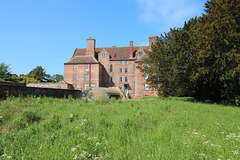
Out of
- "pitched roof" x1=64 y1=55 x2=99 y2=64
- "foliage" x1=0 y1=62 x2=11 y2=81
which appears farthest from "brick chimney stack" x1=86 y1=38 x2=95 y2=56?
"foliage" x1=0 y1=62 x2=11 y2=81

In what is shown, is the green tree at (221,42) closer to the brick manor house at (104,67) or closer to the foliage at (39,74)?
the brick manor house at (104,67)

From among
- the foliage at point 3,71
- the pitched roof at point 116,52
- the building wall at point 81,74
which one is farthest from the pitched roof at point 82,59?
the foliage at point 3,71

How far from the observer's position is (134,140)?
3938 millimetres

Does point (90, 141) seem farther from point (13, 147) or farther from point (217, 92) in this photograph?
point (217, 92)

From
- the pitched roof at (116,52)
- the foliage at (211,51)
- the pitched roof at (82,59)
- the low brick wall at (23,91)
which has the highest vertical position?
the pitched roof at (116,52)

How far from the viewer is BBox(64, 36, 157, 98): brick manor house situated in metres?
46.7

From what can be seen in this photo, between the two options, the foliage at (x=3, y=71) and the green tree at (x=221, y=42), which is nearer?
the green tree at (x=221, y=42)

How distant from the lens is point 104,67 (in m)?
50.1

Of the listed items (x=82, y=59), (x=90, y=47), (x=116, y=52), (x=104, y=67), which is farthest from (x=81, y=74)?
(x=116, y=52)

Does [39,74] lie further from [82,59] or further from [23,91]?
[23,91]

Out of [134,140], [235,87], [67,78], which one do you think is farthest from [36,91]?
[67,78]

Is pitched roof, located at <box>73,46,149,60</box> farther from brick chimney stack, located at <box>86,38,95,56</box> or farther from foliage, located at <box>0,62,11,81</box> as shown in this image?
foliage, located at <box>0,62,11,81</box>

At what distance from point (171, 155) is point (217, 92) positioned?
20876 millimetres

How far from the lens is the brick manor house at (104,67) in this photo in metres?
46.7
